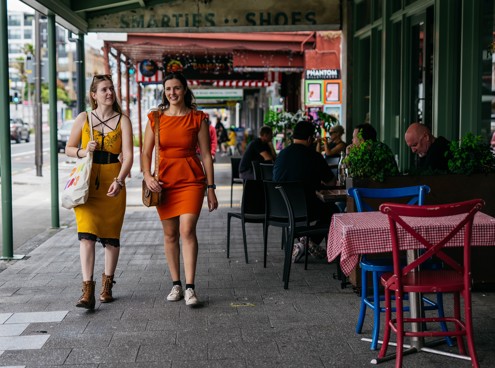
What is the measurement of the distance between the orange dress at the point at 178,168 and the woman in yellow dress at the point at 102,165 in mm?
272

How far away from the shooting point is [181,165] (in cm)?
666

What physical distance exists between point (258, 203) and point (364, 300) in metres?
3.25

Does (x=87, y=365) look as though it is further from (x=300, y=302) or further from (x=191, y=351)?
(x=300, y=302)

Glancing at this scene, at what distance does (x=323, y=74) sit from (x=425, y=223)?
36.0 ft

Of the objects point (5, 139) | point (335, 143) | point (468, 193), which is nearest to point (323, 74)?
point (335, 143)

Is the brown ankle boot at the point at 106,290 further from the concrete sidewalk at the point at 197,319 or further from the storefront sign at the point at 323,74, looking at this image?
the storefront sign at the point at 323,74

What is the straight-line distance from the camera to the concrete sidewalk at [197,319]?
5.16m

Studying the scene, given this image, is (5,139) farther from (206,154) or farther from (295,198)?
(295,198)

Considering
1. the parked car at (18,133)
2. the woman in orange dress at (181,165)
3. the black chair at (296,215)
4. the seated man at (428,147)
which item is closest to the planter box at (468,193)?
the seated man at (428,147)

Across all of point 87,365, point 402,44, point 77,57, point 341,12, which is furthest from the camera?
point 341,12

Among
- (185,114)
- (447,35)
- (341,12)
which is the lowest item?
(185,114)

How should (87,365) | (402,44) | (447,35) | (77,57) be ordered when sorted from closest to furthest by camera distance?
(87,365) → (447,35) → (402,44) → (77,57)

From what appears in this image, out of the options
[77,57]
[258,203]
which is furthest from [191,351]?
[77,57]

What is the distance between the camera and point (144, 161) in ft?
21.9
